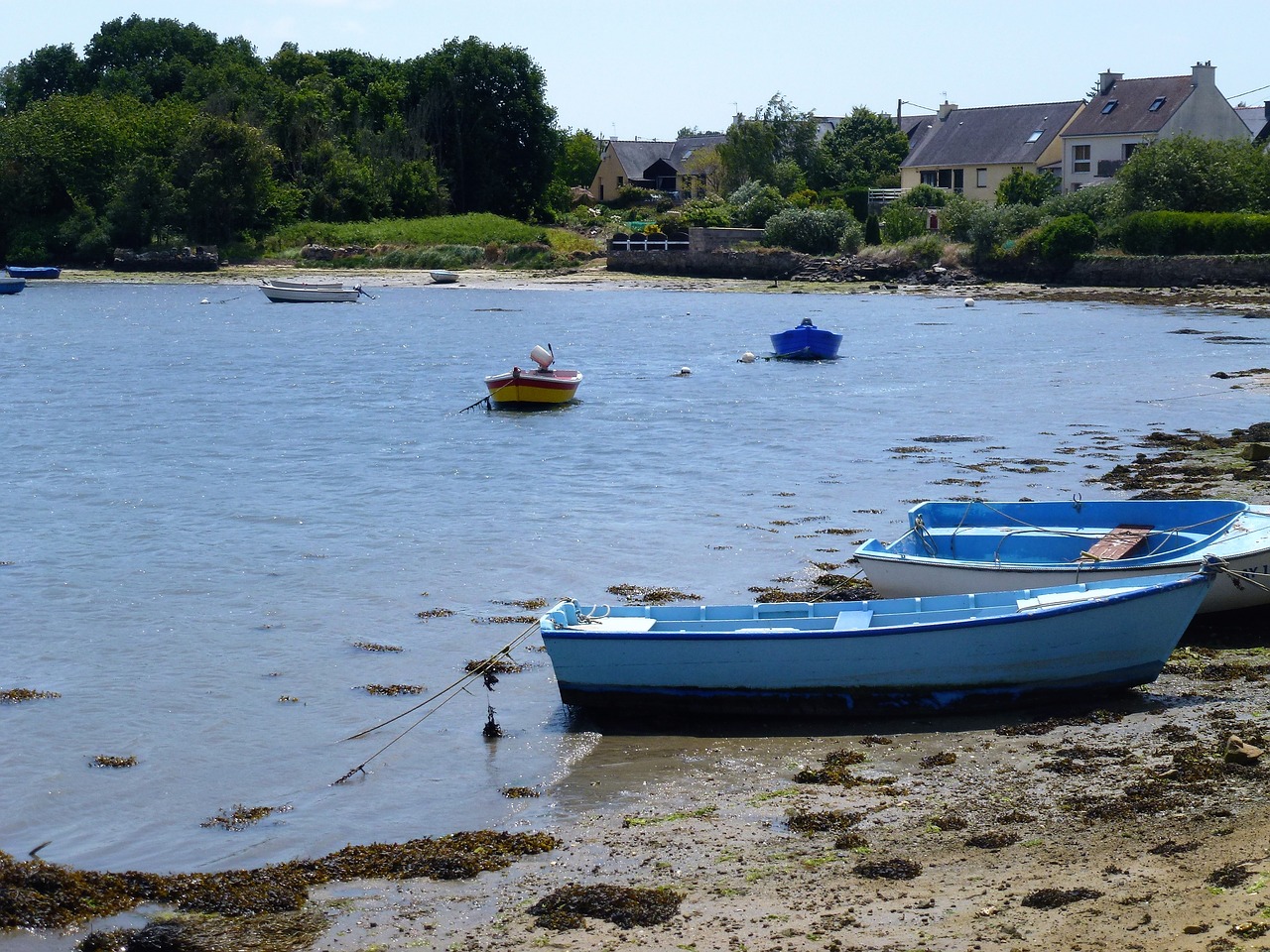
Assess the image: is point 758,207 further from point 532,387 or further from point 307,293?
point 532,387

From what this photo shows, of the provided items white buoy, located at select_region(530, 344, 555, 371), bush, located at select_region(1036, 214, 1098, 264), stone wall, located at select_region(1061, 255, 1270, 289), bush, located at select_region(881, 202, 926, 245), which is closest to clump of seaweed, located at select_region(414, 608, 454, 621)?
white buoy, located at select_region(530, 344, 555, 371)

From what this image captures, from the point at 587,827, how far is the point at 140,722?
4809 millimetres

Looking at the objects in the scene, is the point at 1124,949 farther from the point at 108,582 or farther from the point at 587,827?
the point at 108,582

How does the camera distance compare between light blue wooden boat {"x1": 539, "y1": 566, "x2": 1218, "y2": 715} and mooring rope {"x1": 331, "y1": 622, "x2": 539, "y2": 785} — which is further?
mooring rope {"x1": 331, "y1": 622, "x2": 539, "y2": 785}

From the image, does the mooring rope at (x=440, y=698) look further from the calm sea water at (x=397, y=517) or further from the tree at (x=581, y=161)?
the tree at (x=581, y=161)

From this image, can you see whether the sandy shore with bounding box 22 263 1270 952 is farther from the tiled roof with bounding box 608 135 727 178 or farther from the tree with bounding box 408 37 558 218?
the tiled roof with bounding box 608 135 727 178

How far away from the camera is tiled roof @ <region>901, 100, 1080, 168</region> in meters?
86.4

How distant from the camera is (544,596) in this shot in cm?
1592

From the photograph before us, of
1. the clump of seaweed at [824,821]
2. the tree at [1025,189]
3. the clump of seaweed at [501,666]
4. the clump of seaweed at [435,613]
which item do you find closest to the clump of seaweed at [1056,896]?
the clump of seaweed at [824,821]

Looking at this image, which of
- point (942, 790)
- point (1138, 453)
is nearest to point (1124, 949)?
point (942, 790)

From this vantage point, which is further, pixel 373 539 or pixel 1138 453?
pixel 1138 453

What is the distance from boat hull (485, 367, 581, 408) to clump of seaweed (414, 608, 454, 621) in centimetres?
1783

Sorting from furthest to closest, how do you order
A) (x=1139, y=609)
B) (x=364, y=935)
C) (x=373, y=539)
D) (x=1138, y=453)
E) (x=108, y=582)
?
(x=1138, y=453), (x=373, y=539), (x=108, y=582), (x=1139, y=609), (x=364, y=935)

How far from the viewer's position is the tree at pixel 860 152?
9888 centimetres
